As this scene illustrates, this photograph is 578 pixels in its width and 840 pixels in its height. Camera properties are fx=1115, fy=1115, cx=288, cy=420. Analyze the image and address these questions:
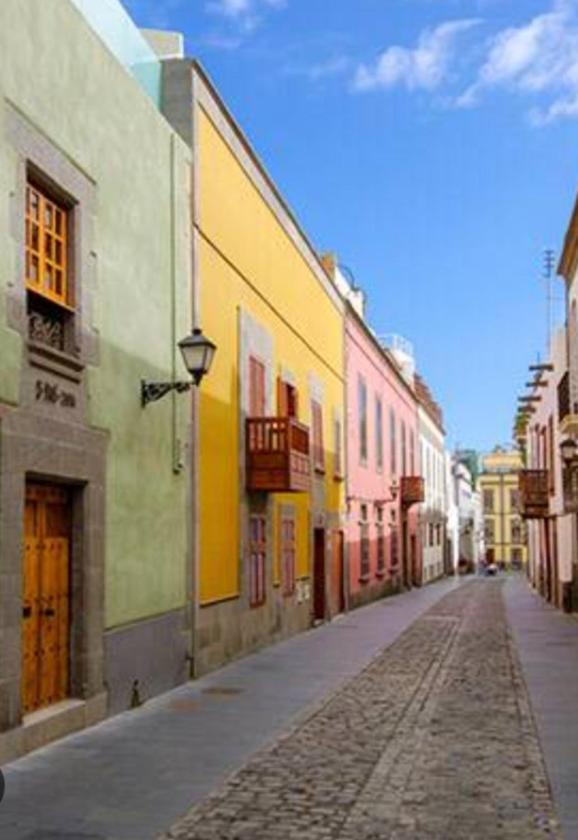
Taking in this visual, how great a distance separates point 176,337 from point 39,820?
6.68m

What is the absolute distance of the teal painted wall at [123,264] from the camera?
8586 mm

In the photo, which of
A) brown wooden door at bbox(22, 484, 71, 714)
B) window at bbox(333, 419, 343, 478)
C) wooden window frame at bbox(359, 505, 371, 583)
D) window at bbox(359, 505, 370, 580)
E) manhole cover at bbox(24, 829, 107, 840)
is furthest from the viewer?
window at bbox(359, 505, 370, 580)

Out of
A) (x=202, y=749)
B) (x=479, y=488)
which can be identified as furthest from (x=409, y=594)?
(x=479, y=488)

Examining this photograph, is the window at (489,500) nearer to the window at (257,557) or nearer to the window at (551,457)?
the window at (551,457)

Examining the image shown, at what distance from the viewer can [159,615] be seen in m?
11.6

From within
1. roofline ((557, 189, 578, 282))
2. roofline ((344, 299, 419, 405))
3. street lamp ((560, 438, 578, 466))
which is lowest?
street lamp ((560, 438, 578, 466))

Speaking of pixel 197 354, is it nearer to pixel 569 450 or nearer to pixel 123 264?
pixel 123 264

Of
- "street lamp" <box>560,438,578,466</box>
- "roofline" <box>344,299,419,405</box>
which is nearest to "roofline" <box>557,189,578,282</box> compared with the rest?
"street lamp" <box>560,438,578,466</box>

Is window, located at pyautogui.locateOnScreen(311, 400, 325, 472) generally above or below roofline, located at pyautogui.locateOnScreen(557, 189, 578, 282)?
below

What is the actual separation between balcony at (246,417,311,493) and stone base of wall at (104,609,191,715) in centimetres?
373

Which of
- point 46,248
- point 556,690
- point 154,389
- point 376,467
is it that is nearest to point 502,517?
point 376,467

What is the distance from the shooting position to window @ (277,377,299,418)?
18.8 meters

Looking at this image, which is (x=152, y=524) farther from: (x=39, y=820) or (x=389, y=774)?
(x=39, y=820)

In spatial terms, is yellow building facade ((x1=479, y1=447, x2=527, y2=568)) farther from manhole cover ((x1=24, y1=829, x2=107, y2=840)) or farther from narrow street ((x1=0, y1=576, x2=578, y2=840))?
manhole cover ((x1=24, y1=829, x2=107, y2=840))
